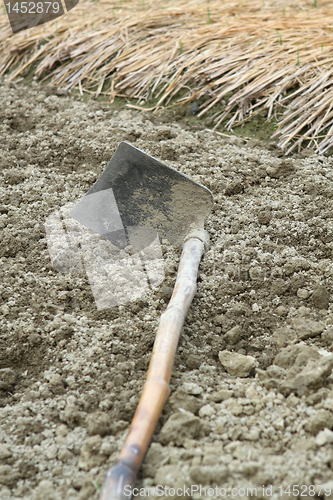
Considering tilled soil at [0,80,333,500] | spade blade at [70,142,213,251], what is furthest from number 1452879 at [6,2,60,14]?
→ spade blade at [70,142,213,251]

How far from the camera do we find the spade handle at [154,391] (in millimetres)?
804

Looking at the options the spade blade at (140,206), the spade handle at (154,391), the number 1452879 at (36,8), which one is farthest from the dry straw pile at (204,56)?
the spade handle at (154,391)

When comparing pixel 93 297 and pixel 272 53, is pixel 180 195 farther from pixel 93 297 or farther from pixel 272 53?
pixel 272 53

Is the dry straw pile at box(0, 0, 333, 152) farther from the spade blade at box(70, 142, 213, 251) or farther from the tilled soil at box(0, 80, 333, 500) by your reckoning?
the spade blade at box(70, 142, 213, 251)

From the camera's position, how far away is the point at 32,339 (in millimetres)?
1229

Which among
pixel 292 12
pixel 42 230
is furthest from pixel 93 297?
pixel 292 12

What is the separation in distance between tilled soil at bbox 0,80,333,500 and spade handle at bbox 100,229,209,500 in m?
0.06

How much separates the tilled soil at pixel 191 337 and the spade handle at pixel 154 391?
0.06m

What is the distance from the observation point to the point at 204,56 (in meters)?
2.27

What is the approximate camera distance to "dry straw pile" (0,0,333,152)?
204 cm

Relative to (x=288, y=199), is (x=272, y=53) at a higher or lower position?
higher

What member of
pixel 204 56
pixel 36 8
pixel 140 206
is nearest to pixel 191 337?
pixel 140 206

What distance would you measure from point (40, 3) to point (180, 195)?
2.41m

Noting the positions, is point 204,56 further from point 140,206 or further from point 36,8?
point 36,8
